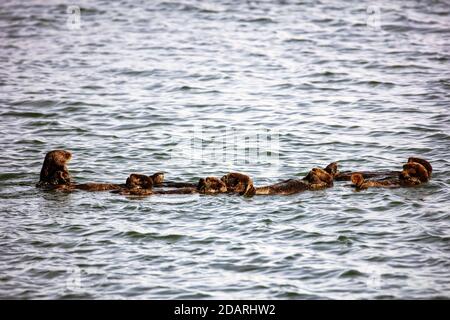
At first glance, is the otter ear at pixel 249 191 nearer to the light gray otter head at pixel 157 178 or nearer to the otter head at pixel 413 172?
the light gray otter head at pixel 157 178

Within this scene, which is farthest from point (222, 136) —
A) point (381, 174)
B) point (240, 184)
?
point (381, 174)

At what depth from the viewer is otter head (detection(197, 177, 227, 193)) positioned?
10961 millimetres

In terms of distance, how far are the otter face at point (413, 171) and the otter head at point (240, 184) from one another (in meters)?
2.02

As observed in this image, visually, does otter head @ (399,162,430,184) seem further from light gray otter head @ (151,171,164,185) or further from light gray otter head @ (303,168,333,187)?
light gray otter head @ (151,171,164,185)

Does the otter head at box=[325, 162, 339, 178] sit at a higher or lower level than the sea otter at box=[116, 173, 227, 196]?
higher

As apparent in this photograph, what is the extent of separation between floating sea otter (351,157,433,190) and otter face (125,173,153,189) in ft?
8.96

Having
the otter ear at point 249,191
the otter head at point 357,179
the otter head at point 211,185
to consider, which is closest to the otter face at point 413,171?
the otter head at point 357,179

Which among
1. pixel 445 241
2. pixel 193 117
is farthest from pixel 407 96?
pixel 445 241

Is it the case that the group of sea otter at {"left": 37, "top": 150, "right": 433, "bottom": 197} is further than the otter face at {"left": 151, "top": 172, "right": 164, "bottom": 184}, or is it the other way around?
the otter face at {"left": 151, "top": 172, "right": 164, "bottom": 184}

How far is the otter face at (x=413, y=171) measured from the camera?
1106cm

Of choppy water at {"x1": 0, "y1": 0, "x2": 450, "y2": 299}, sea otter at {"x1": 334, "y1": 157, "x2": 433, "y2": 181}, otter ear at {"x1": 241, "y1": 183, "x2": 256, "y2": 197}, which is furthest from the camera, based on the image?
sea otter at {"x1": 334, "y1": 157, "x2": 433, "y2": 181}

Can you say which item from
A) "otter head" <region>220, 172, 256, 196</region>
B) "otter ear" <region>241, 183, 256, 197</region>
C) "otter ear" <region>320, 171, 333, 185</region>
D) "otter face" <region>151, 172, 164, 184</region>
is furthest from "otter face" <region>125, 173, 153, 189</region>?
"otter ear" <region>320, 171, 333, 185</region>

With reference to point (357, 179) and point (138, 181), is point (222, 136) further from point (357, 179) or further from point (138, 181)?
point (357, 179)
